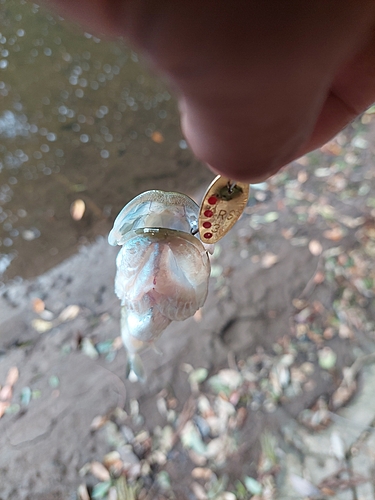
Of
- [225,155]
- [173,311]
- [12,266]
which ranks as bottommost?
[12,266]

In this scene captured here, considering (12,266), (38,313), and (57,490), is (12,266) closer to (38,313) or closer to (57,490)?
(38,313)

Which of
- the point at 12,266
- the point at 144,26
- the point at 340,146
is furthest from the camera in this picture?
the point at 340,146

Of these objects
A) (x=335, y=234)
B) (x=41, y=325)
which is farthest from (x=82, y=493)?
(x=335, y=234)

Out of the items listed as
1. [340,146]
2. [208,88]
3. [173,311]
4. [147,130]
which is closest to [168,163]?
[147,130]

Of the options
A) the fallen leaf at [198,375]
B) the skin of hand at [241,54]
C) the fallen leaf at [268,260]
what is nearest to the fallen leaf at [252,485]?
the fallen leaf at [198,375]

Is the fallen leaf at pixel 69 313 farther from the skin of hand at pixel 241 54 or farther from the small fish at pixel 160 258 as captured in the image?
the skin of hand at pixel 241 54

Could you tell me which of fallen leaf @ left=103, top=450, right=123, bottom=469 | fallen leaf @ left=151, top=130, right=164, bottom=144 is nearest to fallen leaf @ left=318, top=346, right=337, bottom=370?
fallen leaf @ left=103, top=450, right=123, bottom=469

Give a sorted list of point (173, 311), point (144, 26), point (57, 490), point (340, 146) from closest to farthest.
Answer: point (144, 26), point (173, 311), point (57, 490), point (340, 146)

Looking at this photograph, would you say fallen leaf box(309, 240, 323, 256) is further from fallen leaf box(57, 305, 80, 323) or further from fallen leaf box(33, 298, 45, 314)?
fallen leaf box(33, 298, 45, 314)
